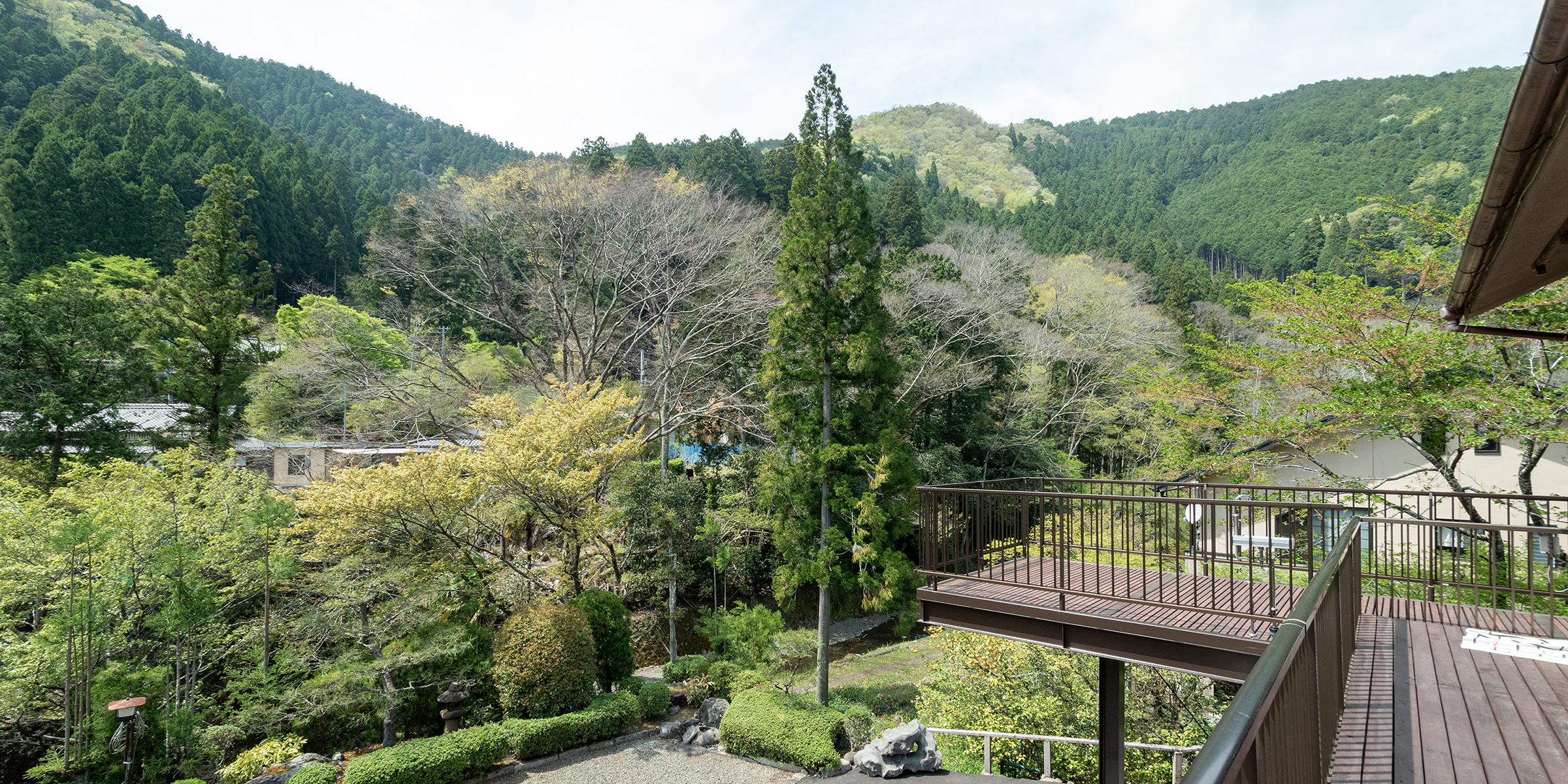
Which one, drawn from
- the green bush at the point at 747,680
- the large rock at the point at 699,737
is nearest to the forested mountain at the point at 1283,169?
the green bush at the point at 747,680

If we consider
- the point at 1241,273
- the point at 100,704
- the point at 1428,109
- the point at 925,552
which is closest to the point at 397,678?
the point at 100,704

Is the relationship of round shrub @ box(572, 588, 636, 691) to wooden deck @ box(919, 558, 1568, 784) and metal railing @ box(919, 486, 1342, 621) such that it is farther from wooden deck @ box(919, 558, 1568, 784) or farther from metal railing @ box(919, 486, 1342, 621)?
wooden deck @ box(919, 558, 1568, 784)

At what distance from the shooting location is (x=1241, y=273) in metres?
37.0

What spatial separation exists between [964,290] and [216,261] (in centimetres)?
1843

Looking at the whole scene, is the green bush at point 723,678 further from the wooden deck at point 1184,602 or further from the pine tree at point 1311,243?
the pine tree at point 1311,243

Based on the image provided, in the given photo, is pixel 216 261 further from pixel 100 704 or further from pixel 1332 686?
pixel 1332 686

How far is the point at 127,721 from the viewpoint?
7961 mm

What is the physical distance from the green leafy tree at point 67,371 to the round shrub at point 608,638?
31.8ft

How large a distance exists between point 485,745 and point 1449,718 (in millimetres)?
9945

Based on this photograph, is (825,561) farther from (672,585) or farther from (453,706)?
(453,706)

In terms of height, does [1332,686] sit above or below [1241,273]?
below

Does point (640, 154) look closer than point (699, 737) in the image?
No

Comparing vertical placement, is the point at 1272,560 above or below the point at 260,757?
above

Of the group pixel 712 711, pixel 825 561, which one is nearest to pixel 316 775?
pixel 712 711
